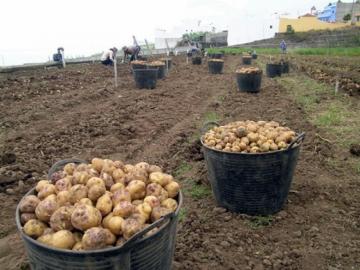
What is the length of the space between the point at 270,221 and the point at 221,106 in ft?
22.1

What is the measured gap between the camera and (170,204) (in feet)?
7.86

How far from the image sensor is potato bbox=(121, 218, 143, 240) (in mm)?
2047

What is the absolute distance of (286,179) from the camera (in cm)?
404

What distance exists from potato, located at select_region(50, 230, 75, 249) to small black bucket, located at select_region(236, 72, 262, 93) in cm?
1073

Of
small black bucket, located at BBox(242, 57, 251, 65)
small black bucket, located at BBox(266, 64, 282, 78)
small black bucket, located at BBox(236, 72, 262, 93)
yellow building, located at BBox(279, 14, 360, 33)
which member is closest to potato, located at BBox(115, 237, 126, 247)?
small black bucket, located at BBox(236, 72, 262, 93)

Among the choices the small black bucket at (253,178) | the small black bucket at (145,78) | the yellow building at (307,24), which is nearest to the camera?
the small black bucket at (253,178)

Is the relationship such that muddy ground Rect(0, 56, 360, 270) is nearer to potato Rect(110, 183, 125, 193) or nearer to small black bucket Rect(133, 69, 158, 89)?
small black bucket Rect(133, 69, 158, 89)

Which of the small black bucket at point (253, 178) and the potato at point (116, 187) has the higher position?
the potato at point (116, 187)

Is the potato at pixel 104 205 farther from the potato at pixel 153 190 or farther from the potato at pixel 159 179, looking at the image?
the potato at pixel 159 179

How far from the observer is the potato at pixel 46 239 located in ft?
6.63

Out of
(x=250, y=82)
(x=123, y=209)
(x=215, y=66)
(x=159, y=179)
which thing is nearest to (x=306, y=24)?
(x=215, y=66)

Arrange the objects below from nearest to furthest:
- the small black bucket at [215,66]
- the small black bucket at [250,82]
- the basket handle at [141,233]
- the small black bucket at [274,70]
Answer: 1. the basket handle at [141,233]
2. the small black bucket at [250,82]
3. the small black bucket at [274,70]
4. the small black bucket at [215,66]

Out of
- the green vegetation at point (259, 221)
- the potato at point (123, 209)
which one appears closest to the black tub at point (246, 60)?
the green vegetation at point (259, 221)

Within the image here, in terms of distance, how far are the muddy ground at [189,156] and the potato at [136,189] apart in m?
1.05
